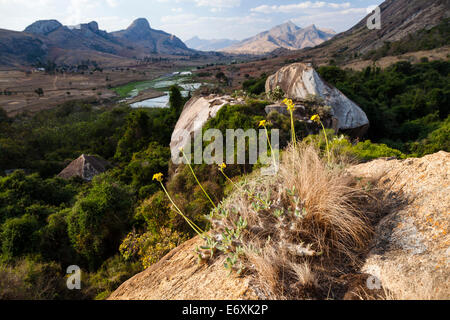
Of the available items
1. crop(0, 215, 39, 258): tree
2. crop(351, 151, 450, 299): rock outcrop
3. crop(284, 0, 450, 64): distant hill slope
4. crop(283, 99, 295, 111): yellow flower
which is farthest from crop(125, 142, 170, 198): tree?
crop(284, 0, 450, 64): distant hill slope

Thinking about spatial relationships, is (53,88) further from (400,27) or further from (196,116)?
(400,27)

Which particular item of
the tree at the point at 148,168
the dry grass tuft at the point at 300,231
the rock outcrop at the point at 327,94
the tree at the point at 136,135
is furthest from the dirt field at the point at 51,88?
the dry grass tuft at the point at 300,231

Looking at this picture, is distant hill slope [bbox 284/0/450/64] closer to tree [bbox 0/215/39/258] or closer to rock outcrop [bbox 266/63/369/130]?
rock outcrop [bbox 266/63/369/130]

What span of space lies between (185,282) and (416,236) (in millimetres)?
2648

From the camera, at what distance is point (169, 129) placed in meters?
19.4

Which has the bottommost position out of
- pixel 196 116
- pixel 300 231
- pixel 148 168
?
pixel 148 168

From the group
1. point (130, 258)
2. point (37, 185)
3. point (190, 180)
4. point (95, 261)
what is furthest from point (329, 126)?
point (37, 185)

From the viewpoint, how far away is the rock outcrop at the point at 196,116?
11385 millimetres

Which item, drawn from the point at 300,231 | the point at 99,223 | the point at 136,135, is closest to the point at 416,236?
the point at 300,231

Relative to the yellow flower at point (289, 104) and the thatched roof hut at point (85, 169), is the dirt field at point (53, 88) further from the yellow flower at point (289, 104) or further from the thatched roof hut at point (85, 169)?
the yellow flower at point (289, 104)

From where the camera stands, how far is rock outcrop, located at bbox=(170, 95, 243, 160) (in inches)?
448

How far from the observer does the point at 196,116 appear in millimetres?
12359
